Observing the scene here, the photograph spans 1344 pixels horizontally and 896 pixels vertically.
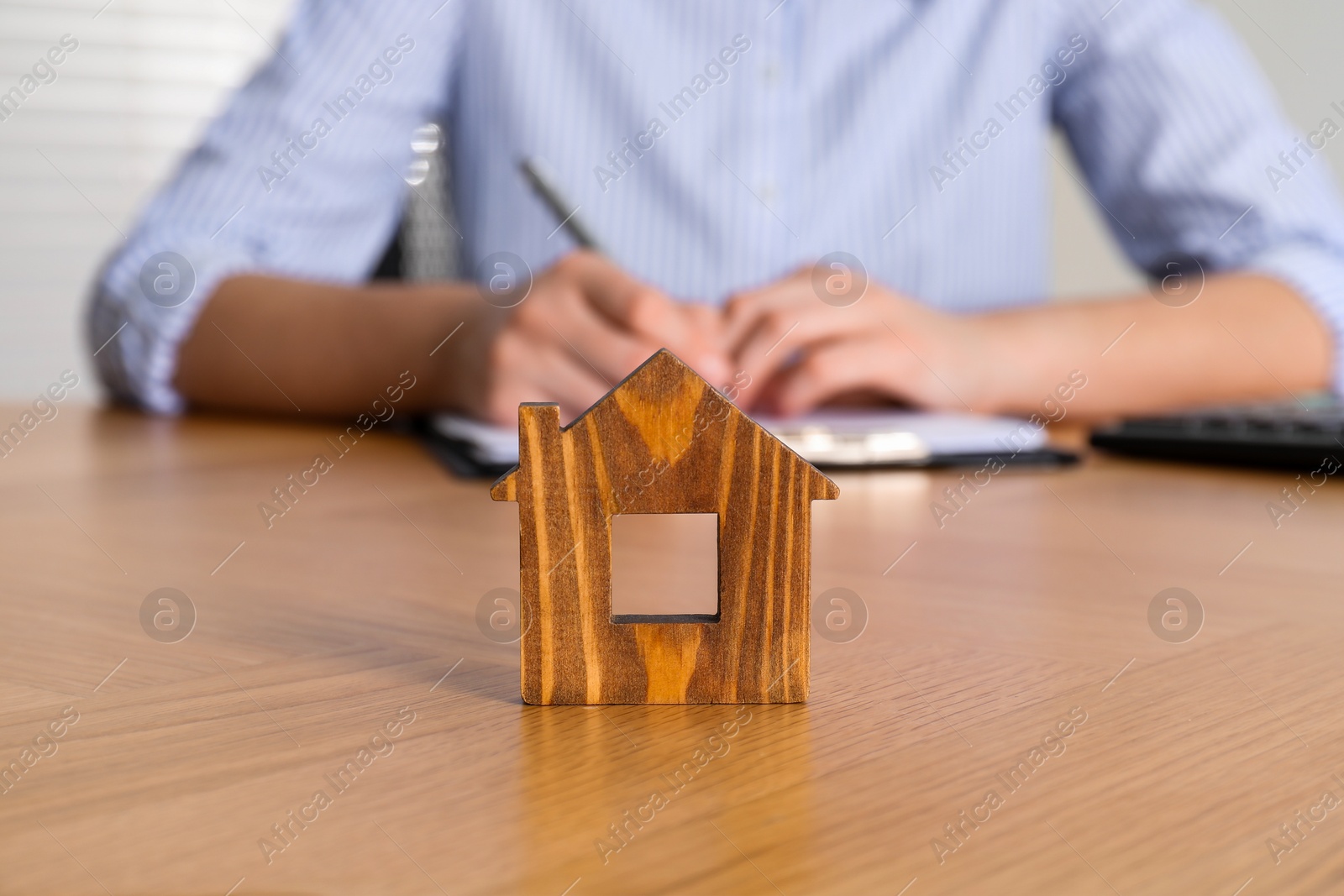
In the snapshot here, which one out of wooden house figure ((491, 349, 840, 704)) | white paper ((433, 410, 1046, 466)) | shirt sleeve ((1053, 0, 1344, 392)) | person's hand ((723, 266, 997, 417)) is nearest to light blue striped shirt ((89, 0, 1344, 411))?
shirt sleeve ((1053, 0, 1344, 392))

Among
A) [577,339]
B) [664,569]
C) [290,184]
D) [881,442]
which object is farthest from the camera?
[290,184]

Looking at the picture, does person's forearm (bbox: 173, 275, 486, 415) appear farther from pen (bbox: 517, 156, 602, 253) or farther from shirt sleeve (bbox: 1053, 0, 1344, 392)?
shirt sleeve (bbox: 1053, 0, 1344, 392)

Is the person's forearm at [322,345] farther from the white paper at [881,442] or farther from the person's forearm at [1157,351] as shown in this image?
the person's forearm at [1157,351]

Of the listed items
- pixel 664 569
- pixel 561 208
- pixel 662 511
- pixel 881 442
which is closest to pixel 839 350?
pixel 881 442

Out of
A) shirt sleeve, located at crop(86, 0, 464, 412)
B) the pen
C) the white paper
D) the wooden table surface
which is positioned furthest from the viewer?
shirt sleeve, located at crop(86, 0, 464, 412)

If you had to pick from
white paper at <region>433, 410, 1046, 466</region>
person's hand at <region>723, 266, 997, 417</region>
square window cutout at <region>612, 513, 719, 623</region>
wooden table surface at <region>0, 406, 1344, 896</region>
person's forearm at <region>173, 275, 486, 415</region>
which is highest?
person's forearm at <region>173, 275, 486, 415</region>

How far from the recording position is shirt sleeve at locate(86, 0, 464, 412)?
4.13 ft

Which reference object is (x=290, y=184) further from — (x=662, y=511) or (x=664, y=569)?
(x=662, y=511)

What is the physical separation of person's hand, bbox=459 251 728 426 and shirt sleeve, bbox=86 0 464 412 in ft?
1.43

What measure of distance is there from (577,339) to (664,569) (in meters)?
0.47

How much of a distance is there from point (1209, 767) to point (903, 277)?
1.31 meters

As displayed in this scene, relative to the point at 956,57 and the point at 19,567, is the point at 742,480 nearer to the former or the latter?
the point at 19,567

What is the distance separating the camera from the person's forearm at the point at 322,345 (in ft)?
3.59

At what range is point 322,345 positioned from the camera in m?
1.15
